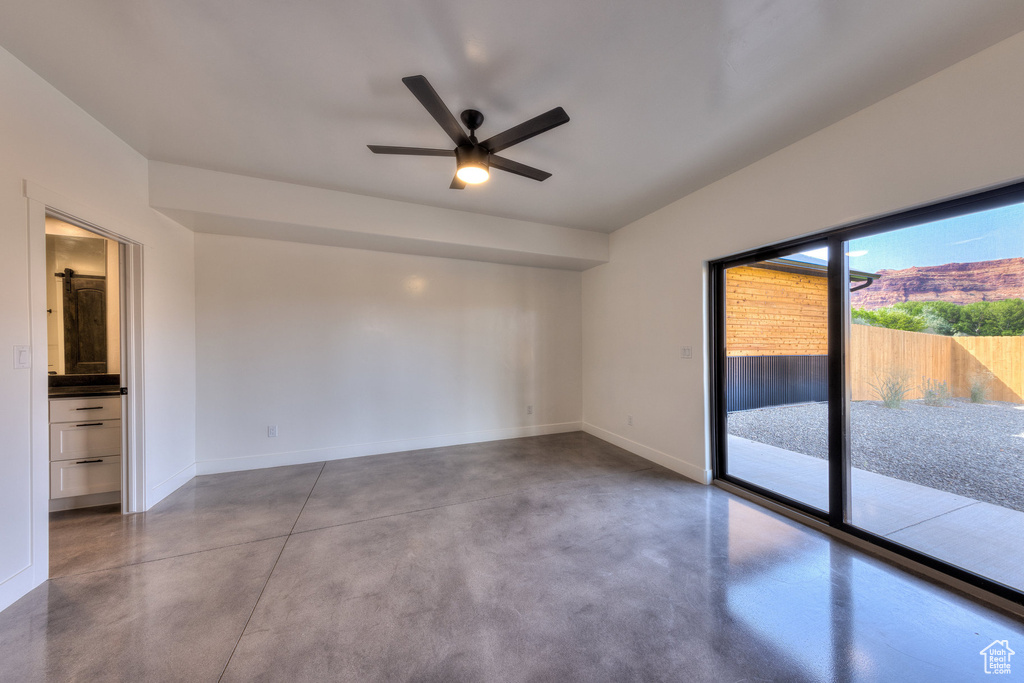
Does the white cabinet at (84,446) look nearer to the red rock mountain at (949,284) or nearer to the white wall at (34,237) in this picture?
the white wall at (34,237)

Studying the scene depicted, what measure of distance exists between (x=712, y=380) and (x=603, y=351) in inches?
62.9

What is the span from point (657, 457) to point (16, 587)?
4.67m

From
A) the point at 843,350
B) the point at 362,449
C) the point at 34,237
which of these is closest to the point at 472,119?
the point at 34,237

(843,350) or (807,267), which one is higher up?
(807,267)

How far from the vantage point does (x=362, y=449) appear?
13.3ft

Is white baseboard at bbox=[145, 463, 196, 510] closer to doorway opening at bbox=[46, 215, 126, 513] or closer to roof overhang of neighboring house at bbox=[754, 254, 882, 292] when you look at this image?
doorway opening at bbox=[46, 215, 126, 513]

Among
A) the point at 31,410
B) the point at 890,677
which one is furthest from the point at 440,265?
the point at 890,677

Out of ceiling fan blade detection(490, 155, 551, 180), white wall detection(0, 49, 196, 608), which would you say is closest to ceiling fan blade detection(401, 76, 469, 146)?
ceiling fan blade detection(490, 155, 551, 180)

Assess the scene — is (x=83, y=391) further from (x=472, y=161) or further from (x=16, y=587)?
(x=472, y=161)

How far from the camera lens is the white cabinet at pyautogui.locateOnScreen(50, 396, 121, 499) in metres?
2.71

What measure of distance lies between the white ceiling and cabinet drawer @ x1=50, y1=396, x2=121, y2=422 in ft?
6.78

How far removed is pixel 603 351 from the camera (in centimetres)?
473

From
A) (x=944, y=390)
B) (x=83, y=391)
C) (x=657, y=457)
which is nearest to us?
(x=944, y=390)

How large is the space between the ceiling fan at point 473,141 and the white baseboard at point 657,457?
9.99 feet
